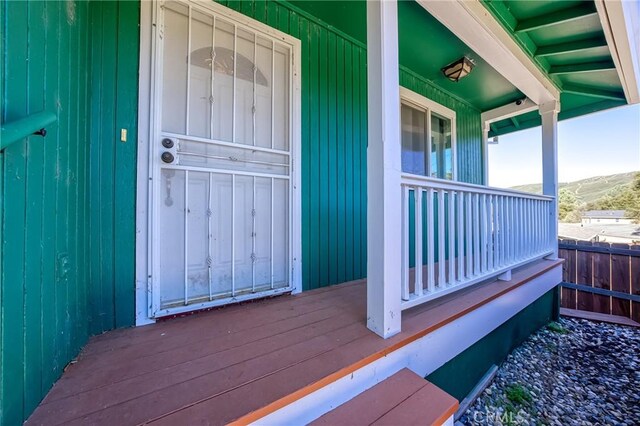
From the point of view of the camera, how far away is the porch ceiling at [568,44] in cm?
217

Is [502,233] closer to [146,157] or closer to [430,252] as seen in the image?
[430,252]

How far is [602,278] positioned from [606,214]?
1405cm

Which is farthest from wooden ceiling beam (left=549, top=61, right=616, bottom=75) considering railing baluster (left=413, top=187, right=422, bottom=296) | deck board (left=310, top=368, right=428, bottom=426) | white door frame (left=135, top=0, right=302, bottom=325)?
white door frame (left=135, top=0, right=302, bottom=325)

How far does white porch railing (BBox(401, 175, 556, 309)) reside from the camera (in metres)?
1.55

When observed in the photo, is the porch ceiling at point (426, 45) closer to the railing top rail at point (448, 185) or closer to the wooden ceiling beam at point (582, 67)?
the wooden ceiling beam at point (582, 67)

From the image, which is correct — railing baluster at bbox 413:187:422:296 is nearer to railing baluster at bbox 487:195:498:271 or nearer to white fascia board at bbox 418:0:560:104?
railing baluster at bbox 487:195:498:271

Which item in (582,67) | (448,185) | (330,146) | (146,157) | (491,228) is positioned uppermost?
(582,67)

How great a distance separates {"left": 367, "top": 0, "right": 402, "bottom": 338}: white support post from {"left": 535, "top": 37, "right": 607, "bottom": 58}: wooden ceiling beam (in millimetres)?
2499

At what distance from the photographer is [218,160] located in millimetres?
1819

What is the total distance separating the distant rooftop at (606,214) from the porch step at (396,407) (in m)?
17.6

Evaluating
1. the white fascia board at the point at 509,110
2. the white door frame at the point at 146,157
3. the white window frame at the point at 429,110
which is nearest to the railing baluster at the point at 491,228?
the white window frame at the point at 429,110

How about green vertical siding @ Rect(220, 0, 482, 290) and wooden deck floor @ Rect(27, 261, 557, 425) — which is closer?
wooden deck floor @ Rect(27, 261, 557, 425)

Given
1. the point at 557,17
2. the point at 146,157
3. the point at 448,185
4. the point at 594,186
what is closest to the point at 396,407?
the point at 448,185

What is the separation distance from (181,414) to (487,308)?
2038 mm
